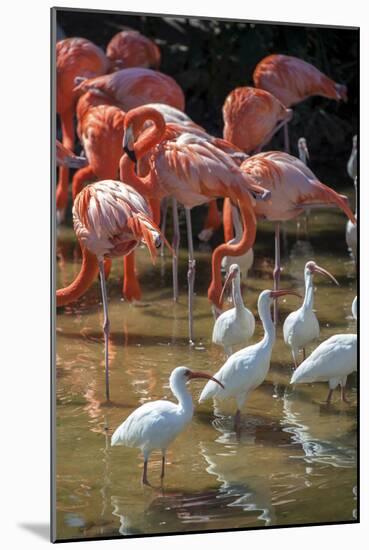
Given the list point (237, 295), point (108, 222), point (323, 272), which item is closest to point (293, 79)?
point (323, 272)

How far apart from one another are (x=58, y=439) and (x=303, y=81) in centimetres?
179

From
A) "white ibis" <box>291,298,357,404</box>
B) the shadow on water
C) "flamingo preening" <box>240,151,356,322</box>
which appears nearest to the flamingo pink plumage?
"flamingo preening" <box>240,151,356,322</box>

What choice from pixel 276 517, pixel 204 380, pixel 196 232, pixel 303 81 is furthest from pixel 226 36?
pixel 276 517

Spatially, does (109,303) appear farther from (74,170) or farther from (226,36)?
(226,36)

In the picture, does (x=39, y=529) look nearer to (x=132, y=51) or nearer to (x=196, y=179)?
(x=196, y=179)

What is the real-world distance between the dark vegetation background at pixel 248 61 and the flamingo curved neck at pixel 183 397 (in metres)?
1.13

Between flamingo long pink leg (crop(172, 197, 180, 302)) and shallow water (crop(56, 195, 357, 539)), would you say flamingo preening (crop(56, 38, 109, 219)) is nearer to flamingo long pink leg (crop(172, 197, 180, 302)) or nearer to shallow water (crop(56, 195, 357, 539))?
shallow water (crop(56, 195, 357, 539))

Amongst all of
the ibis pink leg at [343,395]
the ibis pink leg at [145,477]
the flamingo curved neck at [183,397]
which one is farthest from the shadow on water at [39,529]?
the ibis pink leg at [343,395]

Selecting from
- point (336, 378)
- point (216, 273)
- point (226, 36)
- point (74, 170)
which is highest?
point (226, 36)

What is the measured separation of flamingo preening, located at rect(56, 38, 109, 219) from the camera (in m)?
6.06

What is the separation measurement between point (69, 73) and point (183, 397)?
1.34m

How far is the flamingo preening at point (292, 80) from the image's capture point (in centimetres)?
649

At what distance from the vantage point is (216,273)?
21.3 feet

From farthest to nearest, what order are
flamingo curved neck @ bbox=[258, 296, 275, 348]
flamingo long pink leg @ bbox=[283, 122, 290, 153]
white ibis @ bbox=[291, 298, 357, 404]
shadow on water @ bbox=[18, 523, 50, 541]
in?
flamingo long pink leg @ bbox=[283, 122, 290, 153]
white ibis @ bbox=[291, 298, 357, 404]
flamingo curved neck @ bbox=[258, 296, 275, 348]
shadow on water @ bbox=[18, 523, 50, 541]
